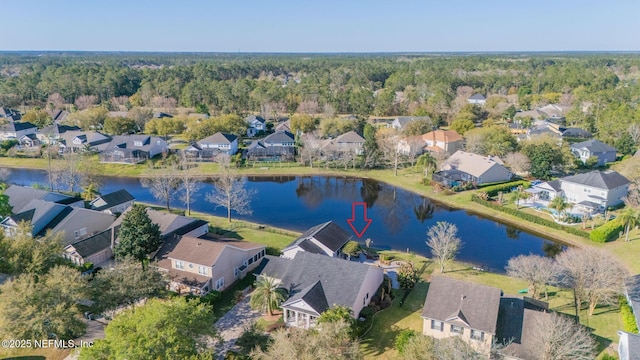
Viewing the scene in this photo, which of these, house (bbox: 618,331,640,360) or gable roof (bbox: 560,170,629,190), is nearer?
house (bbox: 618,331,640,360)

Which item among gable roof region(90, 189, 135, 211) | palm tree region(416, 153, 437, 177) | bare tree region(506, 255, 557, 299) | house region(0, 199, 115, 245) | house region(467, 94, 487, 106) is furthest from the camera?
house region(467, 94, 487, 106)

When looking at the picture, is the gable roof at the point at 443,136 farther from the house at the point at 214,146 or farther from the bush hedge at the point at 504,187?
the house at the point at 214,146

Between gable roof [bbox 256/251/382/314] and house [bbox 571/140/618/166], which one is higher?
house [bbox 571/140/618/166]

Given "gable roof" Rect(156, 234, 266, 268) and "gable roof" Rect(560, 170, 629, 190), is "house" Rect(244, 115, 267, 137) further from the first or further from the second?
"gable roof" Rect(560, 170, 629, 190)

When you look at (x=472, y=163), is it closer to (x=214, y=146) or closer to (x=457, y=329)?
(x=457, y=329)

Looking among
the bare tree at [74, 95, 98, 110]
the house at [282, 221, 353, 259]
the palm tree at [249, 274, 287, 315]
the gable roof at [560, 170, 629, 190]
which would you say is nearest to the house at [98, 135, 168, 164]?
the house at [282, 221, 353, 259]

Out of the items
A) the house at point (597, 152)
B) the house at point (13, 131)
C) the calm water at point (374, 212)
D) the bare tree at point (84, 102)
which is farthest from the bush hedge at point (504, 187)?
the bare tree at point (84, 102)

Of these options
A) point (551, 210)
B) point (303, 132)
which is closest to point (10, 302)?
point (551, 210)
